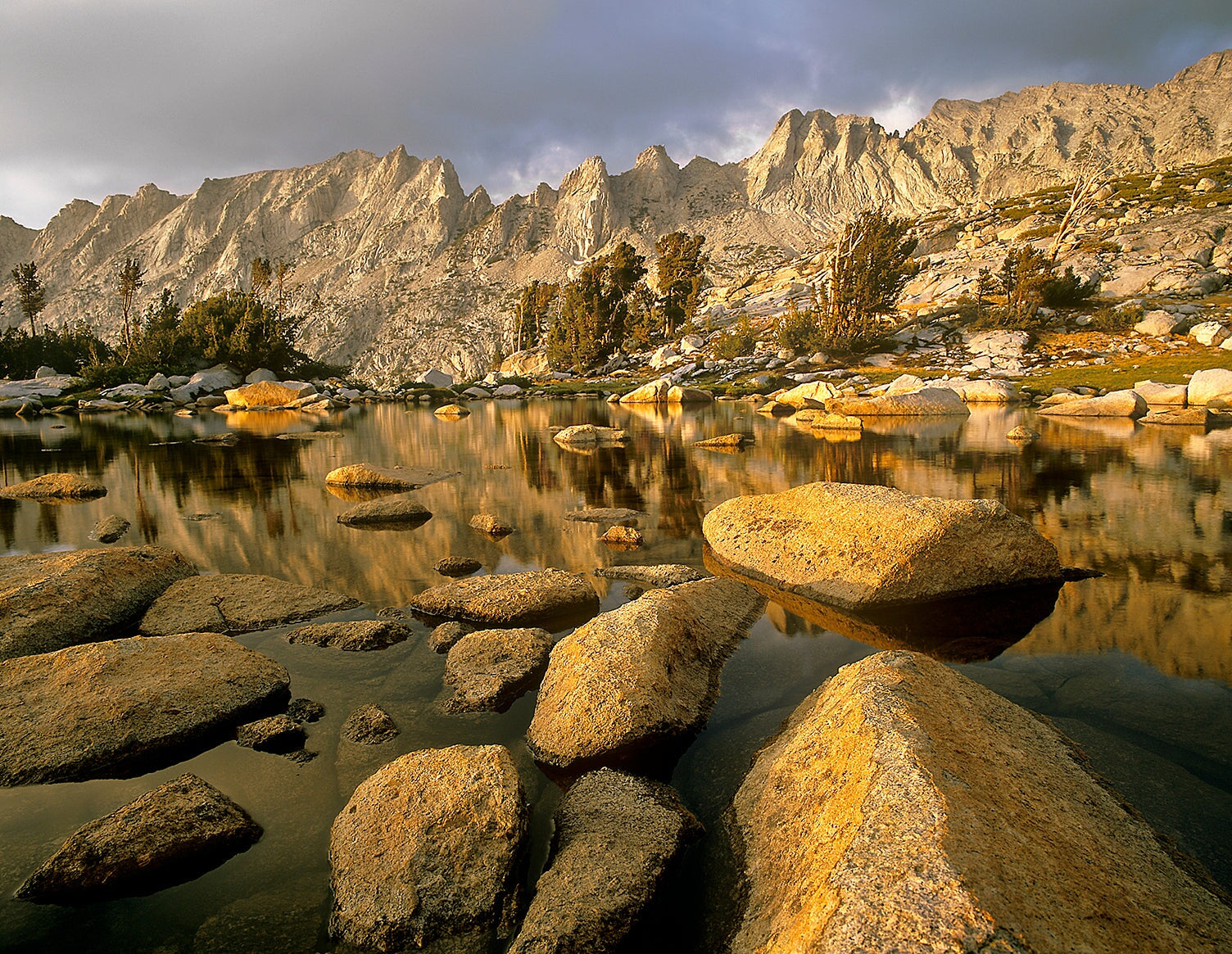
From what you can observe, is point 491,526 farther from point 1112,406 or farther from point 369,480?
point 1112,406

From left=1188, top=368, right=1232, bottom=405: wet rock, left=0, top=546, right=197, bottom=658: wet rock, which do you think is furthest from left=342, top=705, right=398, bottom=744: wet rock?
left=1188, top=368, right=1232, bottom=405: wet rock

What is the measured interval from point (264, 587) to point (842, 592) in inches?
309

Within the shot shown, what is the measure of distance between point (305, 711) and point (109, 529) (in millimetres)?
9677

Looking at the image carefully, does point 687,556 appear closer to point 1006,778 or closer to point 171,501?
point 1006,778

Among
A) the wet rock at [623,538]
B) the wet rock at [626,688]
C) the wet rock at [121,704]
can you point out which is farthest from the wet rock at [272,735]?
the wet rock at [623,538]

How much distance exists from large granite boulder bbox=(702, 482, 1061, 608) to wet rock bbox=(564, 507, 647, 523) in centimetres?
413

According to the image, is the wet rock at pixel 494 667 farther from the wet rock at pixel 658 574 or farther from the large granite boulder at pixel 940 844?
the large granite boulder at pixel 940 844

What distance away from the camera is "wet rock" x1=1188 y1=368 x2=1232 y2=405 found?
33500mm

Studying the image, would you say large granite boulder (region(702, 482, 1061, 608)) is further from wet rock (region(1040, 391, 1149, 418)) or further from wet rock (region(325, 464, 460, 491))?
wet rock (region(1040, 391, 1149, 418))

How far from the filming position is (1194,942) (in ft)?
8.38

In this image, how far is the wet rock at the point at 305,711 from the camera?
5.45 m

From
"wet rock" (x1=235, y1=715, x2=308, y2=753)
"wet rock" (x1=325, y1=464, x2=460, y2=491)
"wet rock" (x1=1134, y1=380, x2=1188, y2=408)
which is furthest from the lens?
"wet rock" (x1=1134, y1=380, x2=1188, y2=408)

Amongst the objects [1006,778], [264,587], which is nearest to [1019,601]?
[1006,778]

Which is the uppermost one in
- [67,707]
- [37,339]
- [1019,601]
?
[37,339]
